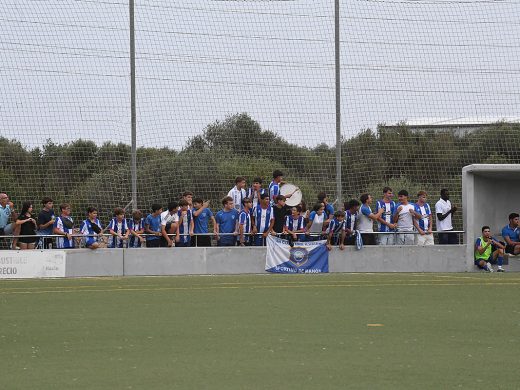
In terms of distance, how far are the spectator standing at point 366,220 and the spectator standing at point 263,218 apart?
84.4 inches

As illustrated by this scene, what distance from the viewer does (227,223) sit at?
2428 centimetres

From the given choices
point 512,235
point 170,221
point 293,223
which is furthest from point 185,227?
point 512,235

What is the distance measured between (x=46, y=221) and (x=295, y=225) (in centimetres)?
558

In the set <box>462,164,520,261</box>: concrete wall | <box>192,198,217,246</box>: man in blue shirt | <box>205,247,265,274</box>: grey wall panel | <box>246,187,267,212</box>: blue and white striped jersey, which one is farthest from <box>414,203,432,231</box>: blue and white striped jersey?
<box>192,198,217,246</box>: man in blue shirt

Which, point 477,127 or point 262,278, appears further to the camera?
point 477,127

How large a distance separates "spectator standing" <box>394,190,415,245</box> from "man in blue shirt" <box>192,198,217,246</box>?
4303 millimetres

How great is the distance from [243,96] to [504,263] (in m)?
7.21

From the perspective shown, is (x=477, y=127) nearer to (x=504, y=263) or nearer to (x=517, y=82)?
(x=517, y=82)

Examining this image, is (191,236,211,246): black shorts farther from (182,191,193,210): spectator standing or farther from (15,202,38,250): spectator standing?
(15,202,38,250): spectator standing

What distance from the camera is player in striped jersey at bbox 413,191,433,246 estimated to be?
25047mm

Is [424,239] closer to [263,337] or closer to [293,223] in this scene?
[293,223]

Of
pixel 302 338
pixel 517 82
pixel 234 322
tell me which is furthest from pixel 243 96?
pixel 302 338

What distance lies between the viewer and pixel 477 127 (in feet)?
Result: 85.5

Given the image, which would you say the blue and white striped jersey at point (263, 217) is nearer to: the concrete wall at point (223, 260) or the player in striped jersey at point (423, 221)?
the concrete wall at point (223, 260)
